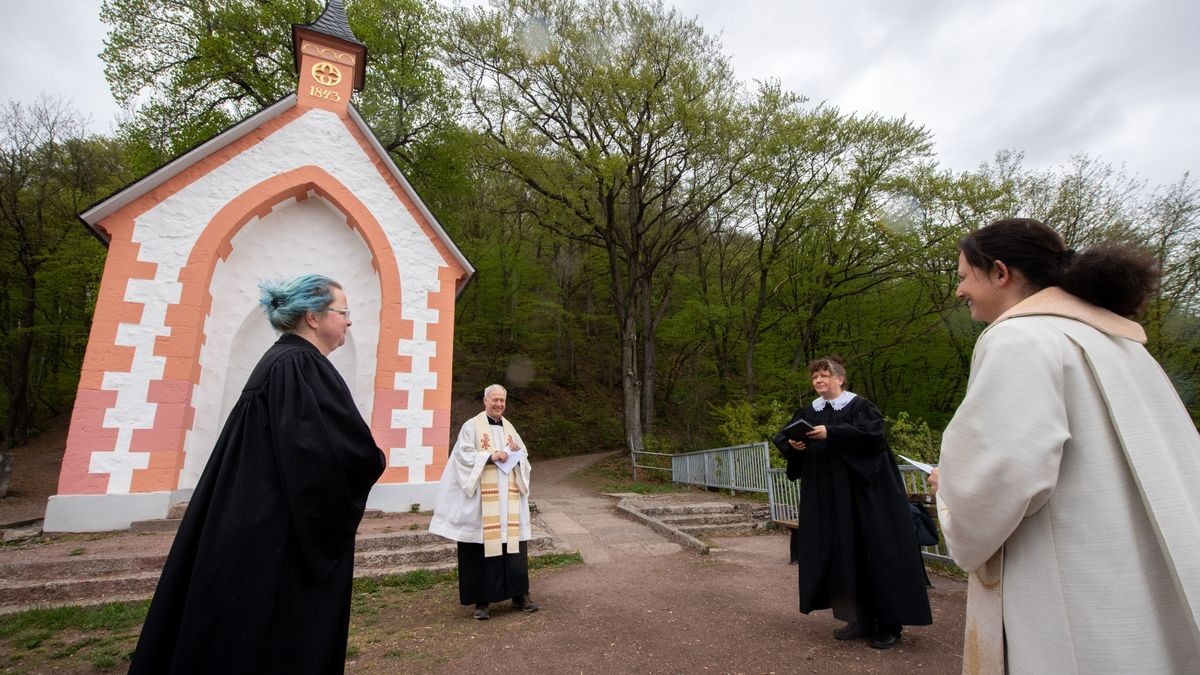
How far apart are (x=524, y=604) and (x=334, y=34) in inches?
389

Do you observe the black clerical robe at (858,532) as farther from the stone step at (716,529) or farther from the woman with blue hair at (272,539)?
the stone step at (716,529)

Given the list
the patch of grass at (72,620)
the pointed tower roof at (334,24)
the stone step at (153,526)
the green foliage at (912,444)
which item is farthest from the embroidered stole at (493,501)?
the green foliage at (912,444)

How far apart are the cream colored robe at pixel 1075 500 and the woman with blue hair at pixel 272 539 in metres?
2.24

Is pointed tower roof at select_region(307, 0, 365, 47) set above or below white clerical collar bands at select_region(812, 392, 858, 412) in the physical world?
above

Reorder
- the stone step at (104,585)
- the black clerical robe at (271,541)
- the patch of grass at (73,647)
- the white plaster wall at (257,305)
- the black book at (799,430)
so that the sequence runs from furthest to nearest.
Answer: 1. the white plaster wall at (257,305)
2. the stone step at (104,585)
3. the black book at (799,430)
4. the patch of grass at (73,647)
5. the black clerical robe at (271,541)

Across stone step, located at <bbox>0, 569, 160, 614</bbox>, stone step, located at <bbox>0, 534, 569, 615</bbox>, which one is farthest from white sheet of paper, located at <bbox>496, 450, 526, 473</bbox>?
stone step, located at <bbox>0, 569, 160, 614</bbox>

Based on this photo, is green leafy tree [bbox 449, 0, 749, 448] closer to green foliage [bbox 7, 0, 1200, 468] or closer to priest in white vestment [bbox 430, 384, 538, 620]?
green foliage [bbox 7, 0, 1200, 468]

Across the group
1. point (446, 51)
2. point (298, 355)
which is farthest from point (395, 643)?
point (446, 51)

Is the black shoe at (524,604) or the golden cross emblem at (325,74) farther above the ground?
the golden cross emblem at (325,74)

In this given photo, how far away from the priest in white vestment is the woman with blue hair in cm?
252

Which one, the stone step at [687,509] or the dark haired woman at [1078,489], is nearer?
the dark haired woman at [1078,489]

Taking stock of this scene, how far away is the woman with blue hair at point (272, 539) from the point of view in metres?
1.96

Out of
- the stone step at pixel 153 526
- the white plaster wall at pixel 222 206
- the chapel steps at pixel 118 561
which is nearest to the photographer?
the chapel steps at pixel 118 561

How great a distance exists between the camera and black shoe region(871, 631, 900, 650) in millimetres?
3869
